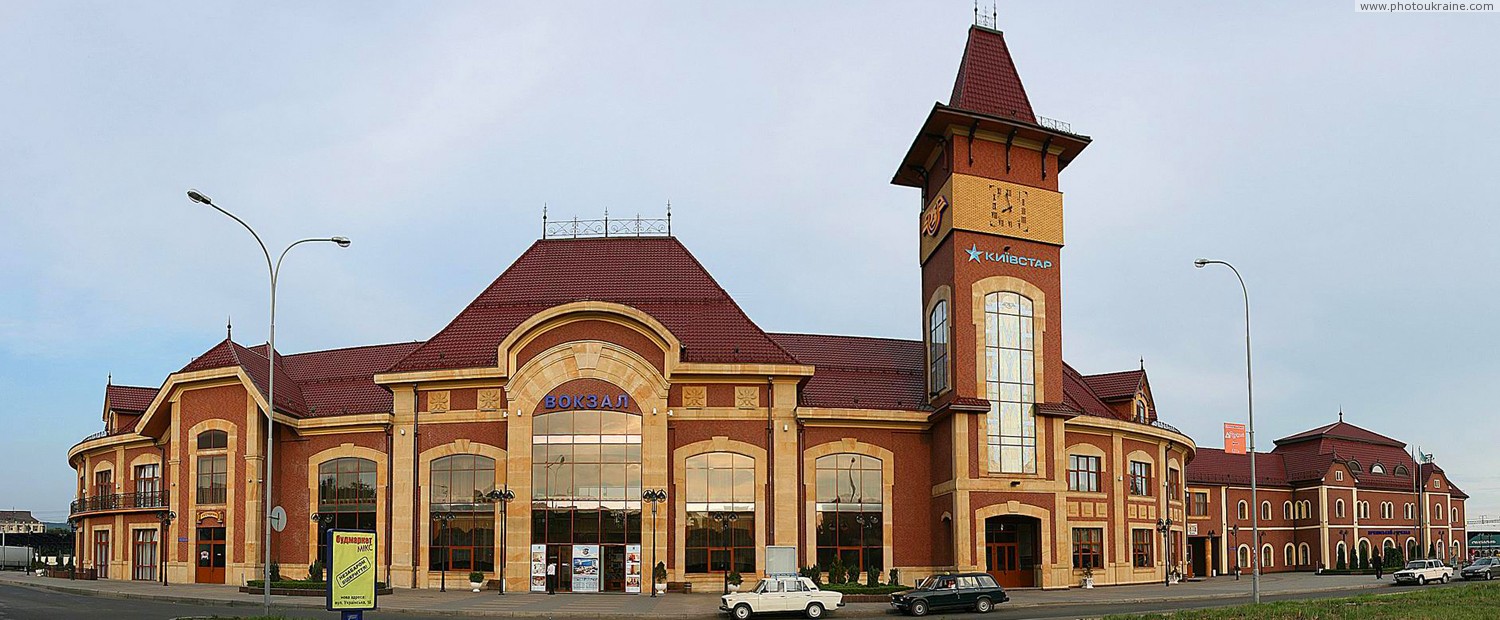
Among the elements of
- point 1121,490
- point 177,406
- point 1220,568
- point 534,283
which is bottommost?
point 1220,568

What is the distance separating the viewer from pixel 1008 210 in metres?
54.1

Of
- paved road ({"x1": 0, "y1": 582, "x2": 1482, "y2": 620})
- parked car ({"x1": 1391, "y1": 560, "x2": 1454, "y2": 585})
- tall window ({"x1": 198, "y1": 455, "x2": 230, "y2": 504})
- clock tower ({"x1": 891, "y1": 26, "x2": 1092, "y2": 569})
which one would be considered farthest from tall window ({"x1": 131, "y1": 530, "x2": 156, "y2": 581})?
parked car ({"x1": 1391, "y1": 560, "x2": 1454, "y2": 585})

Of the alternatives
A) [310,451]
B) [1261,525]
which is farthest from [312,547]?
[1261,525]

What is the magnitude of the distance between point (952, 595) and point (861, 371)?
794 inches

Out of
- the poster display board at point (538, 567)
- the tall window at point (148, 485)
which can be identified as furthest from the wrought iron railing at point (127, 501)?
the poster display board at point (538, 567)

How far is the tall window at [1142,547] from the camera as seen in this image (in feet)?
192

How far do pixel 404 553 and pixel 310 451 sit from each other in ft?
26.3

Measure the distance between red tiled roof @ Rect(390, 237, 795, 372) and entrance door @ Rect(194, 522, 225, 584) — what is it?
11.0 metres

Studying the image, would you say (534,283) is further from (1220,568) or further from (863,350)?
(1220,568)

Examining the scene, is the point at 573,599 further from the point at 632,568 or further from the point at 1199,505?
the point at 1199,505

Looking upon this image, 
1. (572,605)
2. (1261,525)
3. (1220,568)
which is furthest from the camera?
(1261,525)

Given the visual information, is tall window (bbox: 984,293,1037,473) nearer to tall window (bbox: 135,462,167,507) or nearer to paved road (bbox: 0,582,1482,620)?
paved road (bbox: 0,582,1482,620)

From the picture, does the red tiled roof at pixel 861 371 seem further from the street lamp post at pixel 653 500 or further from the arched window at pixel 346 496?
the arched window at pixel 346 496

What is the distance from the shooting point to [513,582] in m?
50.7
